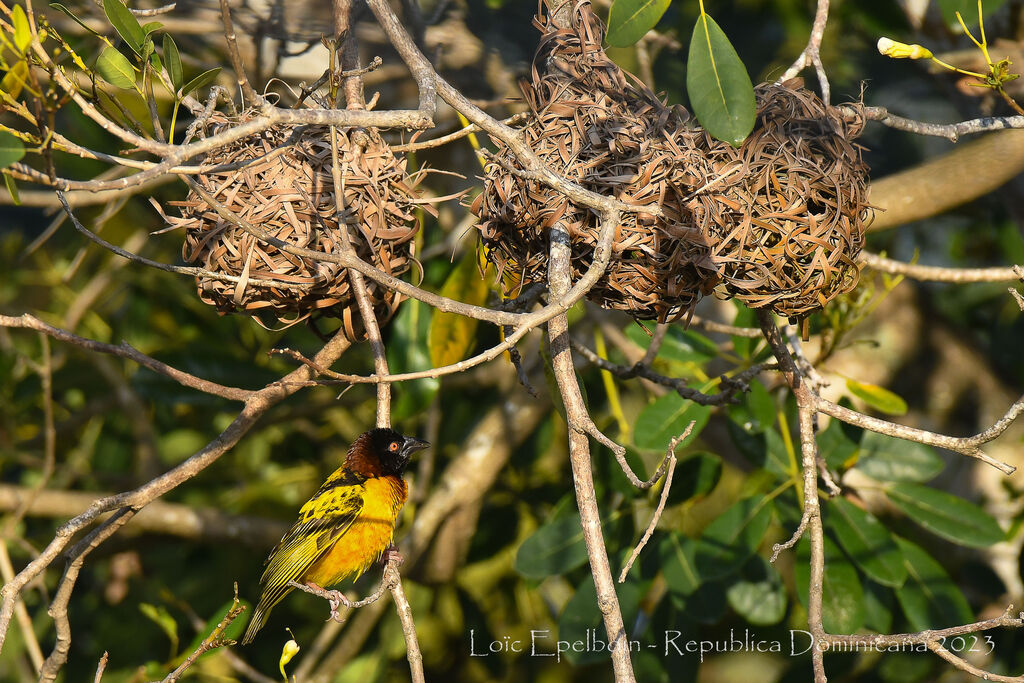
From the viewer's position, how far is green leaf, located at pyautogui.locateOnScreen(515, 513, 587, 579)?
311 cm

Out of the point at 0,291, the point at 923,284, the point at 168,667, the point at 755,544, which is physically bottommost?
the point at 168,667

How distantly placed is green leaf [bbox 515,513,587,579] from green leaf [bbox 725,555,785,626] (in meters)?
0.56

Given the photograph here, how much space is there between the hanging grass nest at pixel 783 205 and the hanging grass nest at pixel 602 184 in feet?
0.25

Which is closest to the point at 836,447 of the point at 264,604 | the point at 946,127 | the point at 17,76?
the point at 946,127

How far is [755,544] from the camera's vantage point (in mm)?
2967

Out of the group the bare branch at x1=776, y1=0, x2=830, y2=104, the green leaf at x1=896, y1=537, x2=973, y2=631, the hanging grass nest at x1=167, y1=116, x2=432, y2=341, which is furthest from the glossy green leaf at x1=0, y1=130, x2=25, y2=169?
the green leaf at x1=896, y1=537, x2=973, y2=631

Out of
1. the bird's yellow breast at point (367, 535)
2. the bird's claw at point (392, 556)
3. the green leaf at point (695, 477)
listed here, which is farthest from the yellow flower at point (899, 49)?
the bird's yellow breast at point (367, 535)

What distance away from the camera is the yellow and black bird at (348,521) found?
299 cm

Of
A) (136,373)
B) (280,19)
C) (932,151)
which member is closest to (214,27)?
(280,19)

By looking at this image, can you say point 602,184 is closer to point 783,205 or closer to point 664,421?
point 783,205

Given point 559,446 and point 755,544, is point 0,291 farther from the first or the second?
point 755,544

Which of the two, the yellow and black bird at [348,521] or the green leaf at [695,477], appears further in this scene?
the green leaf at [695,477]

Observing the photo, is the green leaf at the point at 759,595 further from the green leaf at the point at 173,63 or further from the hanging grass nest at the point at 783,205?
the green leaf at the point at 173,63

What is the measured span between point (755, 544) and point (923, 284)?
8.66 feet
